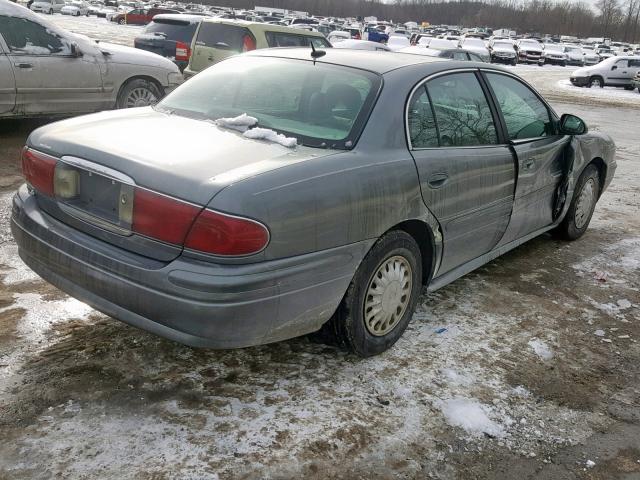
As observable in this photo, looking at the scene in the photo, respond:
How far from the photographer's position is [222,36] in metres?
11.0

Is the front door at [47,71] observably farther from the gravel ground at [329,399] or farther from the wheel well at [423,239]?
the wheel well at [423,239]

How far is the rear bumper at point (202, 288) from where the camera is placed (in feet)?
8.33

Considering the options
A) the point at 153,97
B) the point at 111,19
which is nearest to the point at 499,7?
the point at 111,19

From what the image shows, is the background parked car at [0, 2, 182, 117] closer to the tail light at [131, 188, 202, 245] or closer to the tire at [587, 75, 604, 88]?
the tail light at [131, 188, 202, 245]

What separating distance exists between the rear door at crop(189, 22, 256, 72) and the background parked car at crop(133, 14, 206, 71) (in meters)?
1.32

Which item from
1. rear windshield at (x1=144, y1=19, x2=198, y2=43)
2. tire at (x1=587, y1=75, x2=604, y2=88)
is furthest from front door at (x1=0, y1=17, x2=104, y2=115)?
tire at (x1=587, y1=75, x2=604, y2=88)

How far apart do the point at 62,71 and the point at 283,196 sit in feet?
19.9

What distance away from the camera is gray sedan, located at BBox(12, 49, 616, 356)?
8.43ft

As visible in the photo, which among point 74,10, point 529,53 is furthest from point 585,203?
point 74,10

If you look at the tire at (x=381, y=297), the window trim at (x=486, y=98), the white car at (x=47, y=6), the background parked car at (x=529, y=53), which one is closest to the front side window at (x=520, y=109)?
the window trim at (x=486, y=98)

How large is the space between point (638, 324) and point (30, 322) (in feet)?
12.5

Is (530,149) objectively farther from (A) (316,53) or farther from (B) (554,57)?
(B) (554,57)

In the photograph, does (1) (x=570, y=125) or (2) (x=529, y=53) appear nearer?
(1) (x=570, y=125)

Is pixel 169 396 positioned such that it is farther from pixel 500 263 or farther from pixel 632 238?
pixel 632 238
